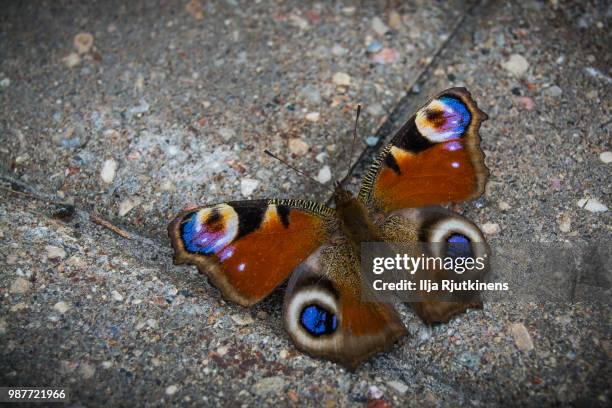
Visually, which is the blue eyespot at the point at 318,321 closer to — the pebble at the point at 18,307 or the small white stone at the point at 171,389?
the small white stone at the point at 171,389

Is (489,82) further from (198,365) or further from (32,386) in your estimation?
(32,386)

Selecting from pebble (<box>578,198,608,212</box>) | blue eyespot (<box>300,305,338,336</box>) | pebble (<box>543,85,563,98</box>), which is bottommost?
pebble (<box>578,198,608,212</box>)

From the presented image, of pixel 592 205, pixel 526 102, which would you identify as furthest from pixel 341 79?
pixel 592 205

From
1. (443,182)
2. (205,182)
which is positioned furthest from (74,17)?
(443,182)

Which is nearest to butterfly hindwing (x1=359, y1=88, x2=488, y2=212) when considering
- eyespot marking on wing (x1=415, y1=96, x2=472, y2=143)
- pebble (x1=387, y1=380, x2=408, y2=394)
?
eyespot marking on wing (x1=415, y1=96, x2=472, y2=143)

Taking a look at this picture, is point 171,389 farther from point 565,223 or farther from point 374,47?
point 374,47

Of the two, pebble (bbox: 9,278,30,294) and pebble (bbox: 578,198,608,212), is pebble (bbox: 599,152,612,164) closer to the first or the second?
pebble (bbox: 578,198,608,212)

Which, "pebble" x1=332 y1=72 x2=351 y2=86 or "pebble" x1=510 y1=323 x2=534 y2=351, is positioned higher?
"pebble" x1=332 y1=72 x2=351 y2=86
